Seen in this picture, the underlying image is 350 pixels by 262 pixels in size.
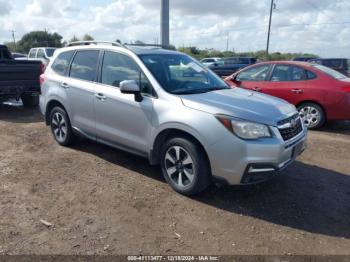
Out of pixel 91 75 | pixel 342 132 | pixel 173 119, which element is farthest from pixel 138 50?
pixel 342 132

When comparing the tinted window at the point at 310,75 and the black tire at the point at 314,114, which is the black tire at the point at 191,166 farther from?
the tinted window at the point at 310,75

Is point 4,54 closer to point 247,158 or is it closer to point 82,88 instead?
point 82,88

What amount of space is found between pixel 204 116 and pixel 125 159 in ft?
7.24

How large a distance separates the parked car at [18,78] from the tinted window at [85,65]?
4391 millimetres

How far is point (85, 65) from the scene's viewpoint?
5.95 meters

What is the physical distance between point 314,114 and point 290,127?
425 centimetres

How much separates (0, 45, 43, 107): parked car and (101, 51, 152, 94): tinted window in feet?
17.3

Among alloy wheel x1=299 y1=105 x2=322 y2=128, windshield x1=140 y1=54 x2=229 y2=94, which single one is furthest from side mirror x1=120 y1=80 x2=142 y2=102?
alloy wheel x1=299 y1=105 x2=322 y2=128

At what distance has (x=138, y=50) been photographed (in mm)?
5324

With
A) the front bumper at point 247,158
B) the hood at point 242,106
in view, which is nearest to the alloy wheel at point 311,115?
the hood at point 242,106

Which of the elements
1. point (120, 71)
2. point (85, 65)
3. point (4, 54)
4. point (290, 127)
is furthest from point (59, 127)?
point (4, 54)

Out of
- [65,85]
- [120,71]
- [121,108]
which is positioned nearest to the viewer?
[121,108]

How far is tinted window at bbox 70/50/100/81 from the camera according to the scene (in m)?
5.74

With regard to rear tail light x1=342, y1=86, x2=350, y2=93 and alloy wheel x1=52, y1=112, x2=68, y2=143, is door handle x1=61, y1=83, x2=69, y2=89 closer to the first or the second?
Answer: alloy wheel x1=52, y1=112, x2=68, y2=143
